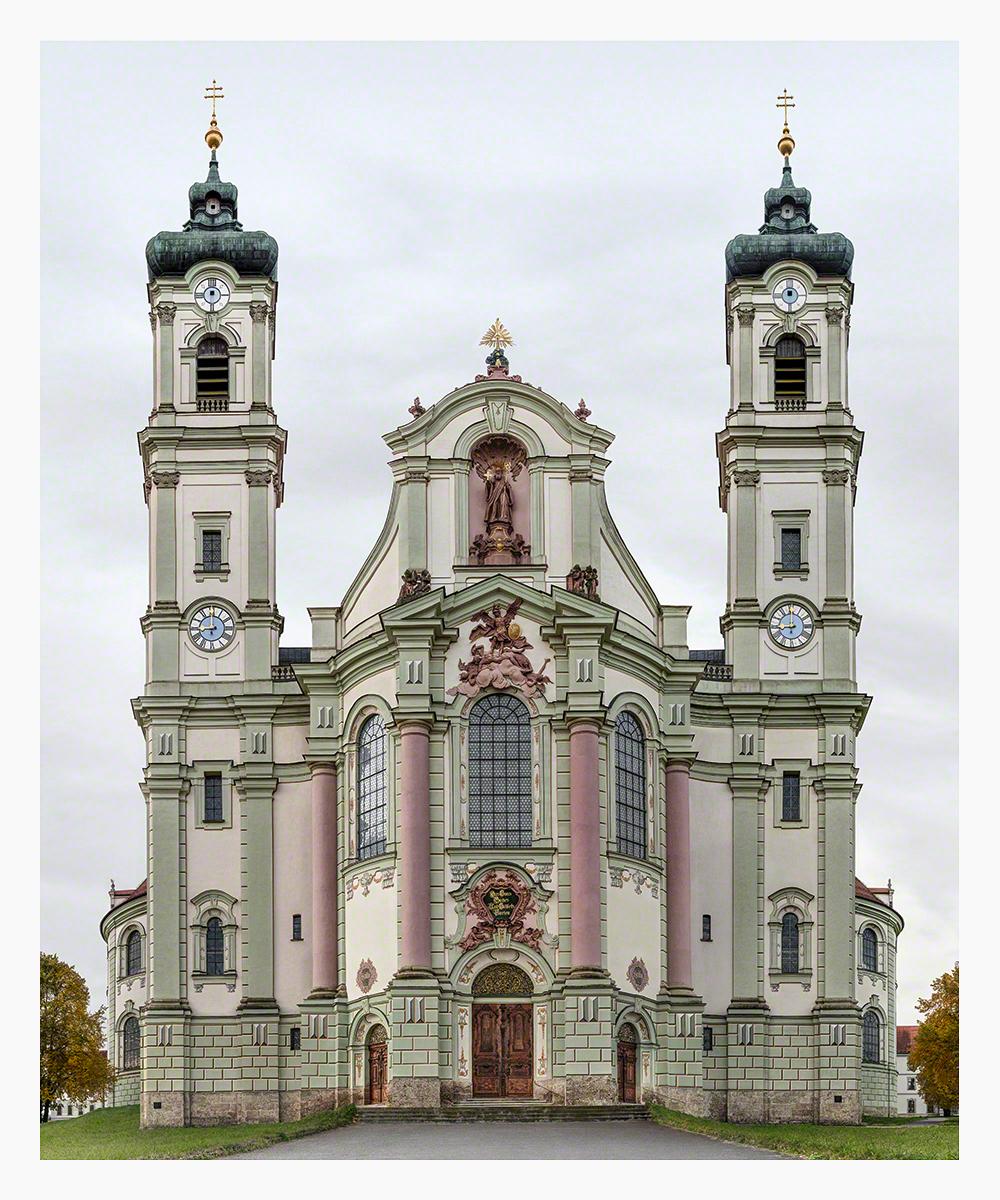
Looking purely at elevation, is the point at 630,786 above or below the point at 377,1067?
above

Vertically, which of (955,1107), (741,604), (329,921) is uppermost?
(741,604)

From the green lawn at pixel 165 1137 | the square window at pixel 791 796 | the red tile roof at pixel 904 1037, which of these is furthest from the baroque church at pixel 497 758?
the red tile roof at pixel 904 1037

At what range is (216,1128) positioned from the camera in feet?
242

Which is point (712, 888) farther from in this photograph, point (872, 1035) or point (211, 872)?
point (211, 872)

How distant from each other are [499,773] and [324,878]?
247 inches

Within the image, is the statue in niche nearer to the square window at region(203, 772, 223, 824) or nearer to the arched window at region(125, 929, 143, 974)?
the square window at region(203, 772, 223, 824)

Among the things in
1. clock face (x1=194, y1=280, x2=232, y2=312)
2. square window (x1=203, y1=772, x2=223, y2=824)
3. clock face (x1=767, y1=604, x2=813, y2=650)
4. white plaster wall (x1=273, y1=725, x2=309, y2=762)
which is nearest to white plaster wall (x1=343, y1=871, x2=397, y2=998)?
white plaster wall (x1=273, y1=725, x2=309, y2=762)

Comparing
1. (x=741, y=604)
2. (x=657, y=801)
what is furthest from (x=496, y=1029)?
(x=741, y=604)

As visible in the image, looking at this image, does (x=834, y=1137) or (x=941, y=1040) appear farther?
(x=941, y=1040)

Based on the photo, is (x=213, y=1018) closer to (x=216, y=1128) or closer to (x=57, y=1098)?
(x=216, y=1128)

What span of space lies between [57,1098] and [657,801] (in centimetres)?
2082

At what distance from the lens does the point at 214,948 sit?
3041 inches

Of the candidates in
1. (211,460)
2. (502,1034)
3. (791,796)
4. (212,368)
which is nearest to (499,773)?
(502,1034)

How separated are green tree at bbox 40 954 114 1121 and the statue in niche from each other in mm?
17723
